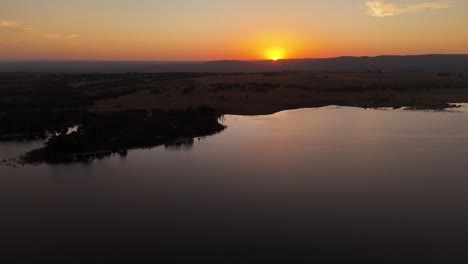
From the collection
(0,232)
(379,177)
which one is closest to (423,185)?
(379,177)

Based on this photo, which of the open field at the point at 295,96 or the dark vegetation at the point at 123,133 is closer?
the dark vegetation at the point at 123,133

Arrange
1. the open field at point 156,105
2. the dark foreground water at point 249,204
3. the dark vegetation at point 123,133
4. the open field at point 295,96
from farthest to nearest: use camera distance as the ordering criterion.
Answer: the open field at point 295,96
the open field at point 156,105
the dark vegetation at point 123,133
the dark foreground water at point 249,204

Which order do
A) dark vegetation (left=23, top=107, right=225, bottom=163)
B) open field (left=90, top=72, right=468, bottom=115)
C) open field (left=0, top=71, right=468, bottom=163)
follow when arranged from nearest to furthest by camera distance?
dark vegetation (left=23, top=107, right=225, bottom=163) → open field (left=0, top=71, right=468, bottom=163) → open field (left=90, top=72, right=468, bottom=115)

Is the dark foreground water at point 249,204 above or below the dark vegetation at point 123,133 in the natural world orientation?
below

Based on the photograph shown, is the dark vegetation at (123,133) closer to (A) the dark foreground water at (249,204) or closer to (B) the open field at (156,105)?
(B) the open field at (156,105)

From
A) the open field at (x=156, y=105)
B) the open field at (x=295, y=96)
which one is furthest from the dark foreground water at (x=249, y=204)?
the open field at (x=295, y=96)

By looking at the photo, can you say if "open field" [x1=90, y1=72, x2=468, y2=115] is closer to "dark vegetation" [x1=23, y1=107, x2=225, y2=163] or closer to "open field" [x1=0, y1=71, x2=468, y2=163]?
"open field" [x1=0, y1=71, x2=468, y2=163]

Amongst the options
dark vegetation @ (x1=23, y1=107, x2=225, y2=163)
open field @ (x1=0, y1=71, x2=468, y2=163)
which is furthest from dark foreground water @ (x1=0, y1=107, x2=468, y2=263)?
open field @ (x1=0, y1=71, x2=468, y2=163)

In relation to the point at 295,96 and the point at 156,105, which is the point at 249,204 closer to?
the point at 156,105

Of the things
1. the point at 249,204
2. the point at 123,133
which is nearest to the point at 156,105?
the point at 123,133
